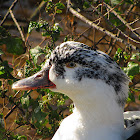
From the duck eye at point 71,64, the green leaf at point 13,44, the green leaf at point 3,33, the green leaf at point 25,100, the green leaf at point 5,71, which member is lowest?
the green leaf at point 25,100

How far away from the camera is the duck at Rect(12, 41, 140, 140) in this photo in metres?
1.13

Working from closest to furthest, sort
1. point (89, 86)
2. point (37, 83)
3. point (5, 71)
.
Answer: point (89, 86), point (37, 83), point (5, 71)

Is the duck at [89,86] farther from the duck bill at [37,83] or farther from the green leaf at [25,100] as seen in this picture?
the green leaf at [25,100]

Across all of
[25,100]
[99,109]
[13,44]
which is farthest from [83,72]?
[13,44]

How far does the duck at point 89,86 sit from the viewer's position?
1.13 metres

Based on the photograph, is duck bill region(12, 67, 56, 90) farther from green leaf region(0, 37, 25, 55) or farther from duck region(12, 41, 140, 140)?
green leaf region(0, 37, 25, 55)

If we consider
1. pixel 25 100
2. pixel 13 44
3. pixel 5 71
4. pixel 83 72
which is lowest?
pixel 25 100

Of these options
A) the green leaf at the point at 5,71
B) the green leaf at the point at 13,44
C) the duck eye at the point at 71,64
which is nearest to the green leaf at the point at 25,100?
the green leaf at the point at 5,71

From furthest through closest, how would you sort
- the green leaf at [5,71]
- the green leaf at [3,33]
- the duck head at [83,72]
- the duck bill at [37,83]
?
the green leaf at [3,33] → the green leaf at [5,71] → the duck bill at [37,83] → the duck head at [83,72]

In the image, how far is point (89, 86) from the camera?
114 cm

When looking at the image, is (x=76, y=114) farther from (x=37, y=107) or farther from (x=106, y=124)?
(x=37, y=107)

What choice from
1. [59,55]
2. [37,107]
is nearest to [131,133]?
[59,55]

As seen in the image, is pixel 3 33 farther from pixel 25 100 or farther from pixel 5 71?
pixel 25 100

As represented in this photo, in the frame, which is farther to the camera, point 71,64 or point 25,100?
point 25,100
